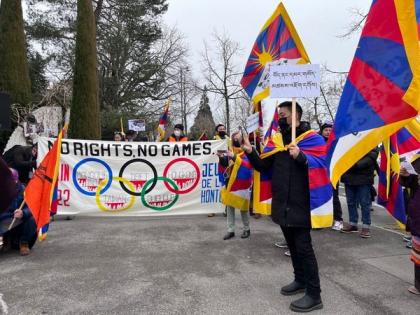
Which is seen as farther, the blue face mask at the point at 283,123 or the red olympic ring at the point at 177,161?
the red olympic ring at the point at 177,161

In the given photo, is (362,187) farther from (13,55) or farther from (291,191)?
(13,55)

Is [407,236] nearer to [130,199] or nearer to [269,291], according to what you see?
[269,291]

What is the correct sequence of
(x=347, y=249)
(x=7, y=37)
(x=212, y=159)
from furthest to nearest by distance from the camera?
(x=7, y=37)
(x=212, y=159)
(x=347, y=249)

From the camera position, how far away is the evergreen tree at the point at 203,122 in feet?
123

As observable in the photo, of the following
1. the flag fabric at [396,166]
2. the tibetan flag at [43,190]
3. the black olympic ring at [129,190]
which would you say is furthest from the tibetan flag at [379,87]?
the black olympic ring at [129,190]

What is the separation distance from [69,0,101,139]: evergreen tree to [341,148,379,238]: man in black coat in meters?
11.0

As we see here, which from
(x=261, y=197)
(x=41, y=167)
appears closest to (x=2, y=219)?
(x=41, y=167)

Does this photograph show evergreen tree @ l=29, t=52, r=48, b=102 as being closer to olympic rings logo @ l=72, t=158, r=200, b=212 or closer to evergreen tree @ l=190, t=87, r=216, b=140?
evergreen tree @ l=190, t=87, r=216, b=140

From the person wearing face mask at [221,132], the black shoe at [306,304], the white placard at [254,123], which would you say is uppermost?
the person wearing face mask at [221,132]

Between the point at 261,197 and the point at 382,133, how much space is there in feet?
5.83

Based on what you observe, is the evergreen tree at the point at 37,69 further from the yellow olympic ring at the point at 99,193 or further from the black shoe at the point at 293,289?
the black shoe at the point at 293,289

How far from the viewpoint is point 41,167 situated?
5.19 m

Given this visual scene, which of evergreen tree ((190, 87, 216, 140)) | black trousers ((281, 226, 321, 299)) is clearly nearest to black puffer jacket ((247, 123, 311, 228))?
black trousers ((281, 226, 321, 299))

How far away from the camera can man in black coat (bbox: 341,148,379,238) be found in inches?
254
